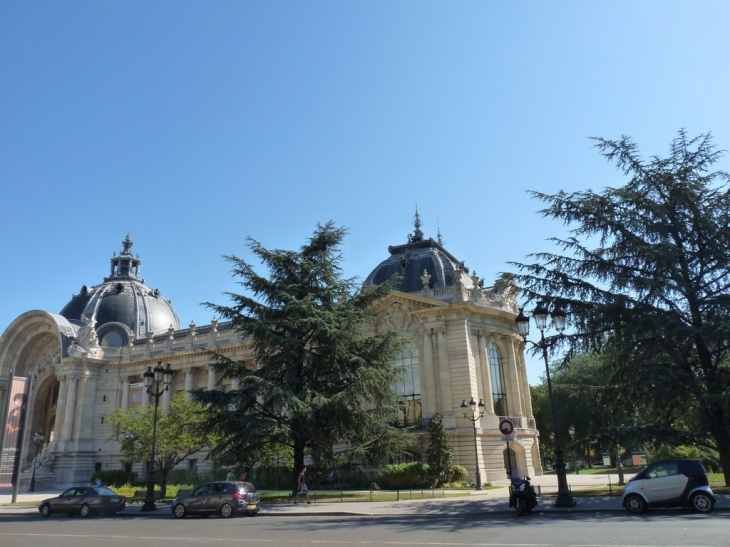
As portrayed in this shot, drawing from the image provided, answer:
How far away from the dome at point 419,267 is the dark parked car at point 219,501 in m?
24.2

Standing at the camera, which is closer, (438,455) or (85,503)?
(85,503)

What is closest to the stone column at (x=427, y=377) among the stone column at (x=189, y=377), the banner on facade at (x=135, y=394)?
the stone column at (x=189, y=377)

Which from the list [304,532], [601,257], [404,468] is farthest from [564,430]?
[304,532]

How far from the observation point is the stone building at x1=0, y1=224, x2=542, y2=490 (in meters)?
39.3

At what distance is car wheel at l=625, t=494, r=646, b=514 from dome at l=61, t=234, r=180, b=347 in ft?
174

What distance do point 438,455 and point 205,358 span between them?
97.3 ft

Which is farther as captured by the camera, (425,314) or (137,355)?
(137,355)

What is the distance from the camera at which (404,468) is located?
3406cm

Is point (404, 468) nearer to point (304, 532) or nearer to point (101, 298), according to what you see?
point (304, 532)

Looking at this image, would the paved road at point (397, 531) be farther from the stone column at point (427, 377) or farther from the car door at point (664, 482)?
the stone column at point (427, 377)

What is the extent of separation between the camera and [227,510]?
20.3 m

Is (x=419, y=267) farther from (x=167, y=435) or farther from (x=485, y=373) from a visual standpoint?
(x=167, y=435)

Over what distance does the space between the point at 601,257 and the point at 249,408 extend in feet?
58.6

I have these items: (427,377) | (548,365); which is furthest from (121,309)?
(548,365)
